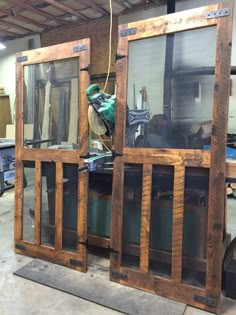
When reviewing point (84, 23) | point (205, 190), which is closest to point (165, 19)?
point (205, 190)

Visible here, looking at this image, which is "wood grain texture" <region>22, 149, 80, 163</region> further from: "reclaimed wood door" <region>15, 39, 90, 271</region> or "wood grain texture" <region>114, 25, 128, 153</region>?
"wood grain texture" <region>114, 25, 128, 153</region>

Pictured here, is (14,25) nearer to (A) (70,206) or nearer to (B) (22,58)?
(B) (22,58)

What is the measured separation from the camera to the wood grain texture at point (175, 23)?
183 centimetres

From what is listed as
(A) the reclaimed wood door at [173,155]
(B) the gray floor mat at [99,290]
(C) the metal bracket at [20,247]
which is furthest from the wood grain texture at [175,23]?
(C) the metal bracket at [20,247]

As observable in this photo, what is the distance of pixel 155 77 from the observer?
2.11 m

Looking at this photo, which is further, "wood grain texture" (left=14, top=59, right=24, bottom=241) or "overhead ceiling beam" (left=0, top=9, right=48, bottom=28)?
"overhead ceiling beam" (left=0, top=9, right=48, bottom=28)

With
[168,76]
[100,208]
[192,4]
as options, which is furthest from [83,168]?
[192,4]

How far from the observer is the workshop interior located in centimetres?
190

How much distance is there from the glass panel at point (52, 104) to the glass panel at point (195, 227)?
41.1 inches

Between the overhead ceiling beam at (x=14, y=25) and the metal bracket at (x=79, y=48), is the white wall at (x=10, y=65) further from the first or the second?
the metal bracket at (x=79, y=48)

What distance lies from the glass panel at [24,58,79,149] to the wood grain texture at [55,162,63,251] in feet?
0.73

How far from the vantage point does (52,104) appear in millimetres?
2590

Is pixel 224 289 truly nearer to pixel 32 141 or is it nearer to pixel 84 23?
pixel 32 141

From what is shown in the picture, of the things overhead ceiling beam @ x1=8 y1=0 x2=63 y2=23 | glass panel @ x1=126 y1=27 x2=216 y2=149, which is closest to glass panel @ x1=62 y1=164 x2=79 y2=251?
glass panel @ x1=126 y1=27 x2=216 y2=149
